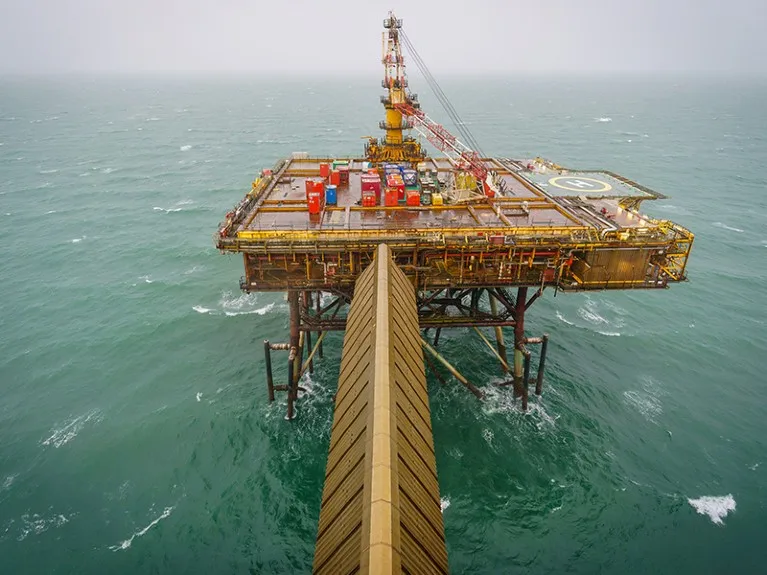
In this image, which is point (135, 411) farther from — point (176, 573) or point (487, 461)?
point (487, 461)

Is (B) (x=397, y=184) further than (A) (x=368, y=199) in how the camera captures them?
Yes

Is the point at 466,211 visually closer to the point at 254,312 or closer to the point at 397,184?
the point at 397,184

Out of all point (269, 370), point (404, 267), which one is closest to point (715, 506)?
point (404, 267)

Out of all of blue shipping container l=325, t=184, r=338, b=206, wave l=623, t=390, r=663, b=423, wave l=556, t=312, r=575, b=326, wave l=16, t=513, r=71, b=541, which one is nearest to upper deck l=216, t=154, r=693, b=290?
blue shipping container l=325, t=184, r=338, b=206

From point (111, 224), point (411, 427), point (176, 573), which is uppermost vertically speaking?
point (411, 427)

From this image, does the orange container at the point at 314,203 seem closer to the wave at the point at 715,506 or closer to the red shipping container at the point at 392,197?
the red shipping container at the point at 392,197

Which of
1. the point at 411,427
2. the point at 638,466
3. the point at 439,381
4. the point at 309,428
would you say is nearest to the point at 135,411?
the point at 309,428
